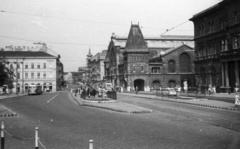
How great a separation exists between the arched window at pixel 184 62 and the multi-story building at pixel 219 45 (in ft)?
60.2

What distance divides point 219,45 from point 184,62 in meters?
27.2

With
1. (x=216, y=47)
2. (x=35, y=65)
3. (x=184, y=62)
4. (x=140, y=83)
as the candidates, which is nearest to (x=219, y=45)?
(x=216, y=47)

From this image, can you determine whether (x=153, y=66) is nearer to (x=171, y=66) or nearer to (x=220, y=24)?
(x=171, y=66)

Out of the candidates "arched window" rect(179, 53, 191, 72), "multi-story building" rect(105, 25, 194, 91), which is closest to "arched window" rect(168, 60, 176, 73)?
"multi-story building" rect(105, 25, 194, 91)

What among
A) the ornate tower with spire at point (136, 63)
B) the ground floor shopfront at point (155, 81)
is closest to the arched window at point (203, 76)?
the ground floor shopfront at point (155, 81)

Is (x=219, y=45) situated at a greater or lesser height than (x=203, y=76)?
greater

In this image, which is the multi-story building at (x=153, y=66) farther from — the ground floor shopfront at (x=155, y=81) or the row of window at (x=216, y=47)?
the row of window at (x=216, y=47)

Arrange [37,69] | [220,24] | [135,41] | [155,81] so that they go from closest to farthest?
1. [220,24]
2. [155,81]
3. [135,41]
4. [37,69]

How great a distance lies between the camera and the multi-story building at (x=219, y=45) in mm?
42344

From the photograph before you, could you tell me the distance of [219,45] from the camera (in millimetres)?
48656

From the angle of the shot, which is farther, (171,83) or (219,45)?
(171,83)

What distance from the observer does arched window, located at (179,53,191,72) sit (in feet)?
249

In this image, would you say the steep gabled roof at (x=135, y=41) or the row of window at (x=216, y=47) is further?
the steep gabled roof at (x=135, y=41)

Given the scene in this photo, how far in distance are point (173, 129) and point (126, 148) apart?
415 centimetres
